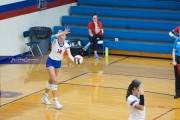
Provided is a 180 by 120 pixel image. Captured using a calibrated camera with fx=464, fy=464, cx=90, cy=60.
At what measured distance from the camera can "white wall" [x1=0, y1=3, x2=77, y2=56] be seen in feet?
59.0

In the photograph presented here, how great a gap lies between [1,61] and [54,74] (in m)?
6.37

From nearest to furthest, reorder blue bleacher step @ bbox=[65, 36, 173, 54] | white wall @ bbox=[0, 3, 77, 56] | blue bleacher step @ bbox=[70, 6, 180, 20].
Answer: white wall @ bbox=[0, 3, 77, 56]
blue bleacher step @ bbox=[65, 36, 173, 54]
blue bleacher step @ bbox=[70, 6, 180, 20]

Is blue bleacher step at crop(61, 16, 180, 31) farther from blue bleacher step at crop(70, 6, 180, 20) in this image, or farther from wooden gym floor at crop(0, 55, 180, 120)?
wooden gym floor at crop(0, 55, 180, 120)

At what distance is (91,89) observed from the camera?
46.0 ft

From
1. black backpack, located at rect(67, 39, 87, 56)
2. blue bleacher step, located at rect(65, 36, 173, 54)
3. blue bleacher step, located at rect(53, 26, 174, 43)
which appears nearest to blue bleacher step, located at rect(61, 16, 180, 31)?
blue bleacher step, located at rect(53, 26, 174, 43)

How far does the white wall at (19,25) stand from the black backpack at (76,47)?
1.83 m

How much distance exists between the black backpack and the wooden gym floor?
0.71 m

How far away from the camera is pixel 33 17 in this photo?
19.7 meters

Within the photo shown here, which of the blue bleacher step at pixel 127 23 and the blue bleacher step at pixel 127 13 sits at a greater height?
the blue bleacher step at pixel 127 13

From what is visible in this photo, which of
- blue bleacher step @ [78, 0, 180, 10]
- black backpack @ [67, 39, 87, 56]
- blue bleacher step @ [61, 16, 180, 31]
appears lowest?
black backpack @ [67, 39, 87, 56]

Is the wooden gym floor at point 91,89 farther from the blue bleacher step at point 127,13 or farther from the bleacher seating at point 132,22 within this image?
the blue bleacher step at point 127,13

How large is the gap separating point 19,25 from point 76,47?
2483mm

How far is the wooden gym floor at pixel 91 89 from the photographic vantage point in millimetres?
11656

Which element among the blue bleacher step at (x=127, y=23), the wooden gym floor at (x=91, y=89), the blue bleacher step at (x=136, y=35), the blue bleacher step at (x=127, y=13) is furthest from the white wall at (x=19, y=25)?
the blue bleacher step at (x=136, y=35)
